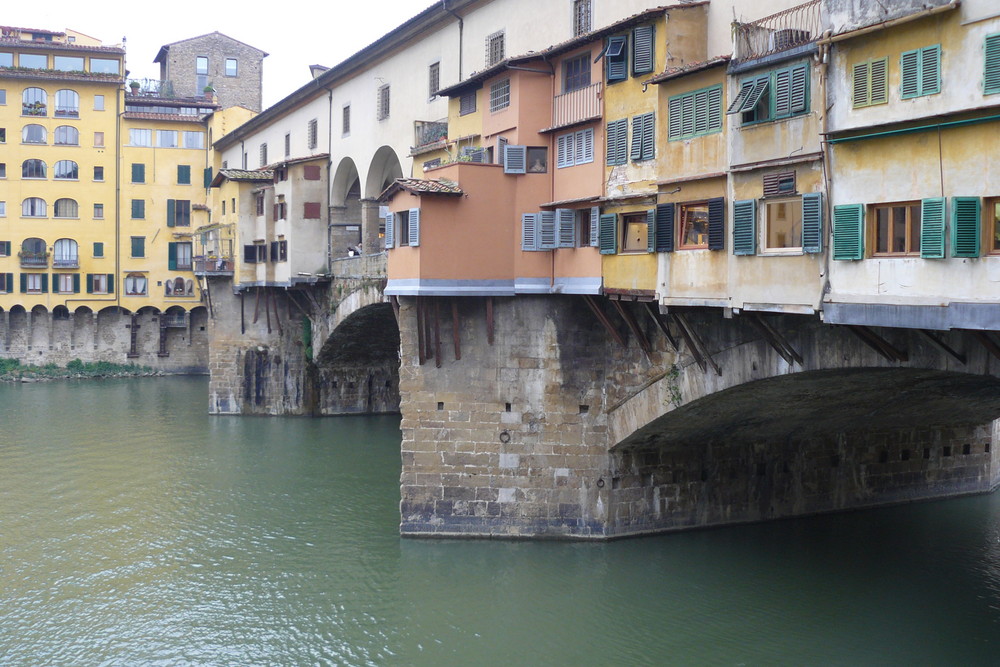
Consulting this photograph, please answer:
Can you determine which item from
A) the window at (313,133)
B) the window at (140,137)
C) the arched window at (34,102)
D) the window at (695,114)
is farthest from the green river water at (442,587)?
the arched window at (34,102)

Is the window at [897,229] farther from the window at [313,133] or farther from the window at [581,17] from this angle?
the window at [313,133]

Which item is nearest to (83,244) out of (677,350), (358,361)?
(358,361)

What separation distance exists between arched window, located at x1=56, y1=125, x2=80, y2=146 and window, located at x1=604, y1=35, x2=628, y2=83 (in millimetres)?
44481

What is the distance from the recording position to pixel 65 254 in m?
55.0

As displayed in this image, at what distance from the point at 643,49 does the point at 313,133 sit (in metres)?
23.1

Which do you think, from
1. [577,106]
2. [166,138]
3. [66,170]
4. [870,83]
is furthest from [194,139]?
[870,83]

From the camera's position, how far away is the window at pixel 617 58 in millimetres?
17969

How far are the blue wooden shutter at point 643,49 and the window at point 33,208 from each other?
149ft

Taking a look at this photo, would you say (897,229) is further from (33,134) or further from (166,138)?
(33,134)

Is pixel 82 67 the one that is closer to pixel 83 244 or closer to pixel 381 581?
pixel 83 244

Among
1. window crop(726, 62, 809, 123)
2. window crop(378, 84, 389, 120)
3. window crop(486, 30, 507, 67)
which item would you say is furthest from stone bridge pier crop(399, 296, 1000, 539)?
window crop(378, 84, 389, 120)

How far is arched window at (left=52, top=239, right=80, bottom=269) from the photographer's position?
54.6 m

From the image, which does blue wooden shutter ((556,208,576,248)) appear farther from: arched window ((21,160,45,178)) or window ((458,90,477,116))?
arched window ((21,160,45,178))

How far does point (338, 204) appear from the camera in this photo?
3638 cm
